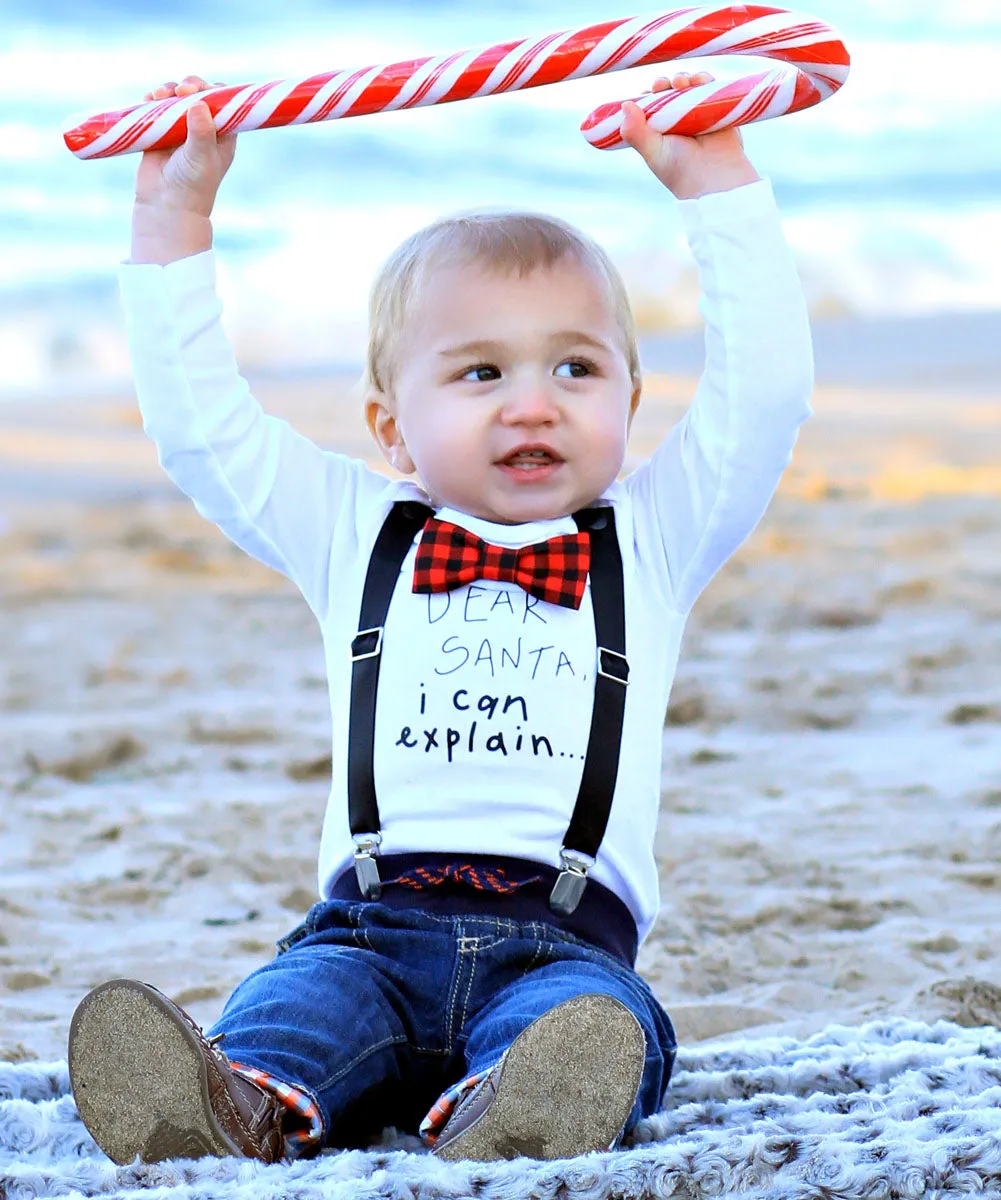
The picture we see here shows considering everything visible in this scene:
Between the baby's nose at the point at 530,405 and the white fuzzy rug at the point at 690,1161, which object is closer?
the white fuzzy rug at the point at 690,1161

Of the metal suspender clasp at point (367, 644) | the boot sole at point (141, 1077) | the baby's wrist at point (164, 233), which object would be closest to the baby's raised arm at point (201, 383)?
the baby's wrist at point (164, 233)

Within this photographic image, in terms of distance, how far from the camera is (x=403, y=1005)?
1.79 m

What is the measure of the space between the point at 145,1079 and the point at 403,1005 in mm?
341

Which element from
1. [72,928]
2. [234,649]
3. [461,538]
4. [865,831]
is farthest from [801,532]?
[461,538]

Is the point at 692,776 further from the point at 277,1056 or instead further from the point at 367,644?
the point at 277,1056

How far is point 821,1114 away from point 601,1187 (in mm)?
320

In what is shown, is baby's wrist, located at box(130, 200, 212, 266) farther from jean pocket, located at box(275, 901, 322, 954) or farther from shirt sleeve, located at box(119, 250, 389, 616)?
jean pocket, located at box(275, 901, 322, 954)

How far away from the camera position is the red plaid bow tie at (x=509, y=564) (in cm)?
193

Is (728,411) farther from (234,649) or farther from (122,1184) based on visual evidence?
(234,649)

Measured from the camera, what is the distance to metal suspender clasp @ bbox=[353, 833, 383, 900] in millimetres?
1868

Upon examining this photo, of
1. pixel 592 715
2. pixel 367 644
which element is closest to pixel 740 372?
pixel 592 715

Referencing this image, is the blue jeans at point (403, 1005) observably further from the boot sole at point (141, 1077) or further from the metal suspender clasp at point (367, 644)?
the metal suspender clasp at point (367, 644)

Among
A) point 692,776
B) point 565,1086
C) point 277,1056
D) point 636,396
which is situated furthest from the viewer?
point 692,776

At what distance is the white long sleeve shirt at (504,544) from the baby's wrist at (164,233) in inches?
0.8
